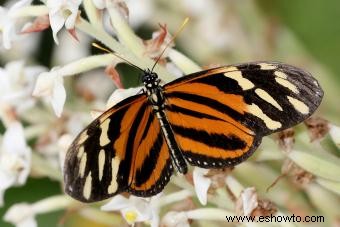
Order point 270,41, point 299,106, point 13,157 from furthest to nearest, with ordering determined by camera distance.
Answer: point 270,41 → point 13,157 → point 299,106

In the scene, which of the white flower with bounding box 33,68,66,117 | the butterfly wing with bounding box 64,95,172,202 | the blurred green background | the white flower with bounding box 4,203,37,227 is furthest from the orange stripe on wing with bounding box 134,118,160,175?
the blurred green background

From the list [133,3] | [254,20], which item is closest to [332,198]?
[254,20]

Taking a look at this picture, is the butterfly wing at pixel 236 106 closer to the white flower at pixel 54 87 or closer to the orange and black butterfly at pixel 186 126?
the orange and black butterfly at pixel 186 126

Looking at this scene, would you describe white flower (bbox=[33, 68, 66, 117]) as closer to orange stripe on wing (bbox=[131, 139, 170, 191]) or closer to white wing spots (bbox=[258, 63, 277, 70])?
orange stripe on wing (bbox=[131, 139, 170, 191])

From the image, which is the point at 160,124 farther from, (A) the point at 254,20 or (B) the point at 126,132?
(A) the point at 254,20

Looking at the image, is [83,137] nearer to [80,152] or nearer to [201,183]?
[80,152]

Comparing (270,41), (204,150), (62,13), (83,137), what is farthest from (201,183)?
(270,41)
